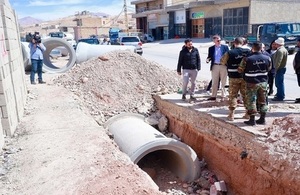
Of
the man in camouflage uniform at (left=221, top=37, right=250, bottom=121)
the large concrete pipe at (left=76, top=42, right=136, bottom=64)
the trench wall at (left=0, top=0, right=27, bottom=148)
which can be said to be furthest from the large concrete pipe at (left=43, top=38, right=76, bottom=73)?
the man in camouflage uniform at (left=221, top=37, right=250, bottom=121)

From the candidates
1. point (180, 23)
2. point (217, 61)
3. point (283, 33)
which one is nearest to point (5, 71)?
point (217, 61)

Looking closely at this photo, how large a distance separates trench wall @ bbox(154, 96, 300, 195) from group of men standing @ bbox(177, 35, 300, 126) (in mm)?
469

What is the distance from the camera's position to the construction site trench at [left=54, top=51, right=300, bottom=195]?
5.25 metres

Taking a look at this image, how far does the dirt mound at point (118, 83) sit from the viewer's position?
32.2 feet

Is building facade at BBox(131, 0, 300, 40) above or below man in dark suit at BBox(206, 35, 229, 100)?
above

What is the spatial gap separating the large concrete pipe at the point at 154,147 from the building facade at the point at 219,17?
1840cm

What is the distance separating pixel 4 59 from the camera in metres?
6.27

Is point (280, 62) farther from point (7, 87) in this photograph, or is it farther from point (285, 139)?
point (7, 87)

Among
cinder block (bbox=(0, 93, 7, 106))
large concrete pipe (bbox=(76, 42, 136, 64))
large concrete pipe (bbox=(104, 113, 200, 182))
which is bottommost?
large concrete pipe (bbox=(104, 113, 200, 182))

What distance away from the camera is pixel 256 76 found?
218 inches

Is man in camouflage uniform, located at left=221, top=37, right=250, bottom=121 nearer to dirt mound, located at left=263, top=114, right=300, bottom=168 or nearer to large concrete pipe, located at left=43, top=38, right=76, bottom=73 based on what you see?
dirt mound, located at left=263, top=114, right=300, bottom=168

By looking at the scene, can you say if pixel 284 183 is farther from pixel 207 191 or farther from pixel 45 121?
pixel 45 121

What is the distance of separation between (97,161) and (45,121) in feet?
9.08

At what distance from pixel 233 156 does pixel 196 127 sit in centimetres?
151
